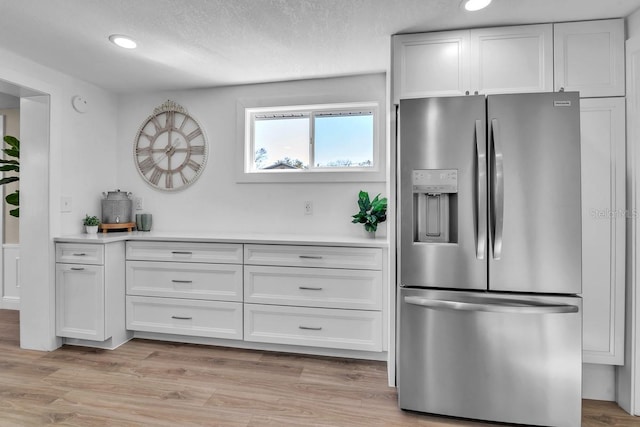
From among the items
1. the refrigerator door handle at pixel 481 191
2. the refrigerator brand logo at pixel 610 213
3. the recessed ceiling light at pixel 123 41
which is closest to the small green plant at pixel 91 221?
the recessed ceiling light at pixel 123 41

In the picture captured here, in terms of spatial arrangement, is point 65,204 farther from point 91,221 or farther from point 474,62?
point 474,62

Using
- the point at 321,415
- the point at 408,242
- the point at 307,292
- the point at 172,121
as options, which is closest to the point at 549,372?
the point at 408,242

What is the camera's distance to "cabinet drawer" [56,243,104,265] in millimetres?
2703

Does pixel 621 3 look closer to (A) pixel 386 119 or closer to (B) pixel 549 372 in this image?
(A) pixel 386 119

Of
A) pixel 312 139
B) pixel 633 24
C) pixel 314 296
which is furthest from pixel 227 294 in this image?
pixel 633 24

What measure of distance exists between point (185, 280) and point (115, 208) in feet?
3.49

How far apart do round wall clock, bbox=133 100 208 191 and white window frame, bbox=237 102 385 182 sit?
0.42 m

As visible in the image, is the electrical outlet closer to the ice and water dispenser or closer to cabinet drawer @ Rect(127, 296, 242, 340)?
cabinet drawer @ Rect(127, 296, 242, 340)

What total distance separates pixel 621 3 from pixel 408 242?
1.69 meters

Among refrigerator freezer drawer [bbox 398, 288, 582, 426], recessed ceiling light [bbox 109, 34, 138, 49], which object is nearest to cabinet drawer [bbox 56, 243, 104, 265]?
recessed ceiling light [bbox 109, 34, 138, 49]

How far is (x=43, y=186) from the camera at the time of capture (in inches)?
109

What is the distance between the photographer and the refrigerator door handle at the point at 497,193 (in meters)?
1.76

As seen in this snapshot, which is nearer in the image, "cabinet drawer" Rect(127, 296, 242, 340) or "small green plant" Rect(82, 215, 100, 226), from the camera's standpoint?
"cabinet drawer" Rect(127, 296, 242, 340)

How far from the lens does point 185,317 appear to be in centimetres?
281
